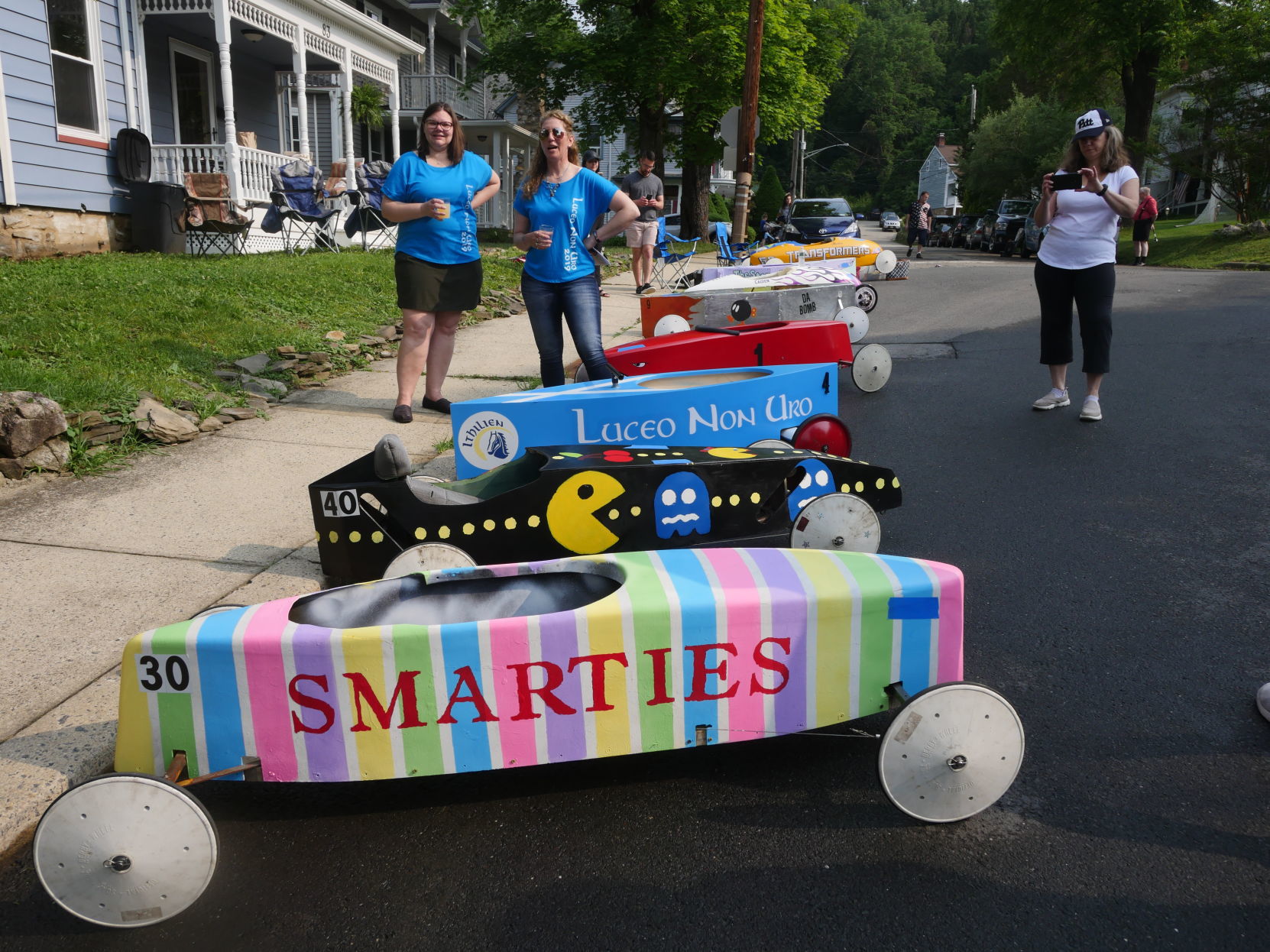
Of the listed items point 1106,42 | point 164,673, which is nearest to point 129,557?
point 164,673

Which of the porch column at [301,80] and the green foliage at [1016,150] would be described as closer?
the porch column at [301,80]

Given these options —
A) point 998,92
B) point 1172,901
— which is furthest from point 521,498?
point 998,92

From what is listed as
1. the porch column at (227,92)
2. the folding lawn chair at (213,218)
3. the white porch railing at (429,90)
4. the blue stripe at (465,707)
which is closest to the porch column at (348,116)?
the porch column at (227,92)

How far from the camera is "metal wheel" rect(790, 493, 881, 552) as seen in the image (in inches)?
157

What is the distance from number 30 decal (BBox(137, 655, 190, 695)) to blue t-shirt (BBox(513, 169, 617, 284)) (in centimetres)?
410

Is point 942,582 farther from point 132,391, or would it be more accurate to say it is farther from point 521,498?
point 132,391

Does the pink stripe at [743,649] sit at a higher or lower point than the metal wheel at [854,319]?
lower

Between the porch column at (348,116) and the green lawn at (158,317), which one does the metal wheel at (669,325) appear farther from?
the porch column at (348,116)

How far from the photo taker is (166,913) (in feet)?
7.55

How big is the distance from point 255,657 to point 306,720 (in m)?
0.20

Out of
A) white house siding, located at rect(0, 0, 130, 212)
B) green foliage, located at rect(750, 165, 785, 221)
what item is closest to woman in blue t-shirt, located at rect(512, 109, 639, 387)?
white house siding, located at rect(0, 0, 130, 212)

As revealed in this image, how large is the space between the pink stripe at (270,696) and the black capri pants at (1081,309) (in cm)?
558

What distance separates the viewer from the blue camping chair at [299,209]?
49.9 feet

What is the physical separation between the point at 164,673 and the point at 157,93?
54.5ft
